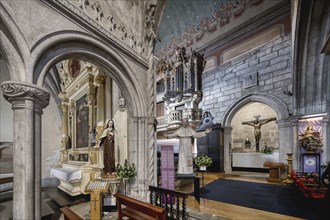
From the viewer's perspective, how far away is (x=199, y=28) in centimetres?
1180

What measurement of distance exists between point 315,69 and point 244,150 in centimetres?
574

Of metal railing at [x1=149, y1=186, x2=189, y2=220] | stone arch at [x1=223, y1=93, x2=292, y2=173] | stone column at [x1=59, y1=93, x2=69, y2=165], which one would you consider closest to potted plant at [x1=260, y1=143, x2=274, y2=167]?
stone arch at [x1=223, y1=93, x2=292, y2=173]

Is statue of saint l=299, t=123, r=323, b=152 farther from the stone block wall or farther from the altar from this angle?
the altar

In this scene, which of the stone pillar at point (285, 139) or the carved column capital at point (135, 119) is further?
the stone pillar at point (285, 139)

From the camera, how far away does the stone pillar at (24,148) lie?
2.27 metres

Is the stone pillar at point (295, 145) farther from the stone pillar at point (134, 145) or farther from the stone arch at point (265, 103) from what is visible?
the stone pillar at point (134, 145)

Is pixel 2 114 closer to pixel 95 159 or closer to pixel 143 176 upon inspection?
pixel 95 159

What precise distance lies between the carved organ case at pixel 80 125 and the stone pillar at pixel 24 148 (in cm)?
294

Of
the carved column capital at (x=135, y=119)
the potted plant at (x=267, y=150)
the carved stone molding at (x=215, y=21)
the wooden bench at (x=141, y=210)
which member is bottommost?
the potted plant at (x=267, y=150)

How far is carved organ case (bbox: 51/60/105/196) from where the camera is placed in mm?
5402

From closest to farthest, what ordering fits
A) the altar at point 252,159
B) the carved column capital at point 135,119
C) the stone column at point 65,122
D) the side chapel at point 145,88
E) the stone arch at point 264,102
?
the side chapel at point 145,88
the carved column capital at point 135,119
the stone column at point 65,122
the stone arch at point 264,102
the altar at point 252,159

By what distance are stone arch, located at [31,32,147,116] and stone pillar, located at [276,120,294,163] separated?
636cm

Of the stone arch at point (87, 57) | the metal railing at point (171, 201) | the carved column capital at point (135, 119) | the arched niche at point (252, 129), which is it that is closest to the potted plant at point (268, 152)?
the arched niche at point (252, 129)

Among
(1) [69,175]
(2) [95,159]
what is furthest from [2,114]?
(2) [95,159]
